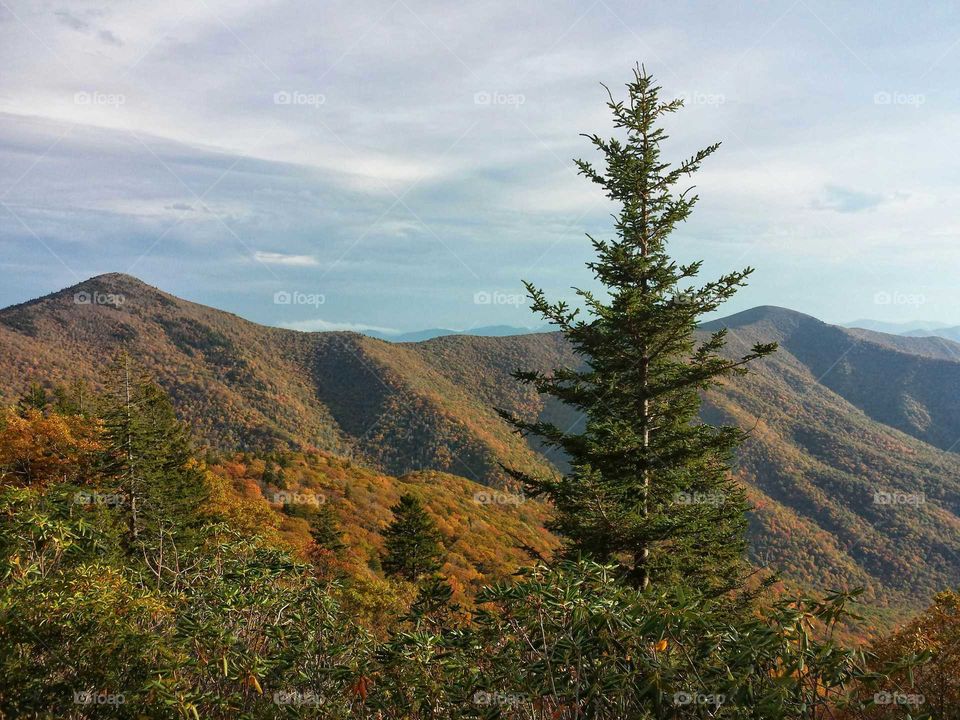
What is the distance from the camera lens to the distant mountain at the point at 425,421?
4685 inches

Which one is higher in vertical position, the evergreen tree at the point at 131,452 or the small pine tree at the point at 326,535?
the evergreen tree at the point at 131,452

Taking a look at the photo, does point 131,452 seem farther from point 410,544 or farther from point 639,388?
point 639,388

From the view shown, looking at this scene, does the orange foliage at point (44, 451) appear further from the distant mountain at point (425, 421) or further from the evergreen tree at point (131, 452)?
the distant mountain at point (425, 421)

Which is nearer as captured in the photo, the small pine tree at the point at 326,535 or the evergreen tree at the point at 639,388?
the evergreen tree at the point at 639,388

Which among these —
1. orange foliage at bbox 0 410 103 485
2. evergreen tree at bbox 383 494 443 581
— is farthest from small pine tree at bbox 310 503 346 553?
orange foliage at bbox 0 410 103 485

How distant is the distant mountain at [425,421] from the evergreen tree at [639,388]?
10395 cm

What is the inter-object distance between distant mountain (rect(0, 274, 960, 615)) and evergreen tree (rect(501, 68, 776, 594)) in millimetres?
103951

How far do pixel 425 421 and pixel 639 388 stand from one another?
129653 mm

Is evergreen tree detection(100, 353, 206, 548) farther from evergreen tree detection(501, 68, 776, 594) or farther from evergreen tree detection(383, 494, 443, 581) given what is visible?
evergreen tree detection(501, 68, 776, 594)

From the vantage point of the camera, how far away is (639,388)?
37.2 feet

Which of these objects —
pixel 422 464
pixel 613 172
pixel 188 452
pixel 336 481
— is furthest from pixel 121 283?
pixel 613 172

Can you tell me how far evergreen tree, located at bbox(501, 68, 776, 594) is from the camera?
10.3 m

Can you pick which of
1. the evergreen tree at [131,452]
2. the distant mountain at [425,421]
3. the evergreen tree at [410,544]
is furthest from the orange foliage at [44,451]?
the distant mountain at [425,421]

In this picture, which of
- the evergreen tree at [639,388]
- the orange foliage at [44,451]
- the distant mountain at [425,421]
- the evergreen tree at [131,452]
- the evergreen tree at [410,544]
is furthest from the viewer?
the distant mountain at [425,421]
